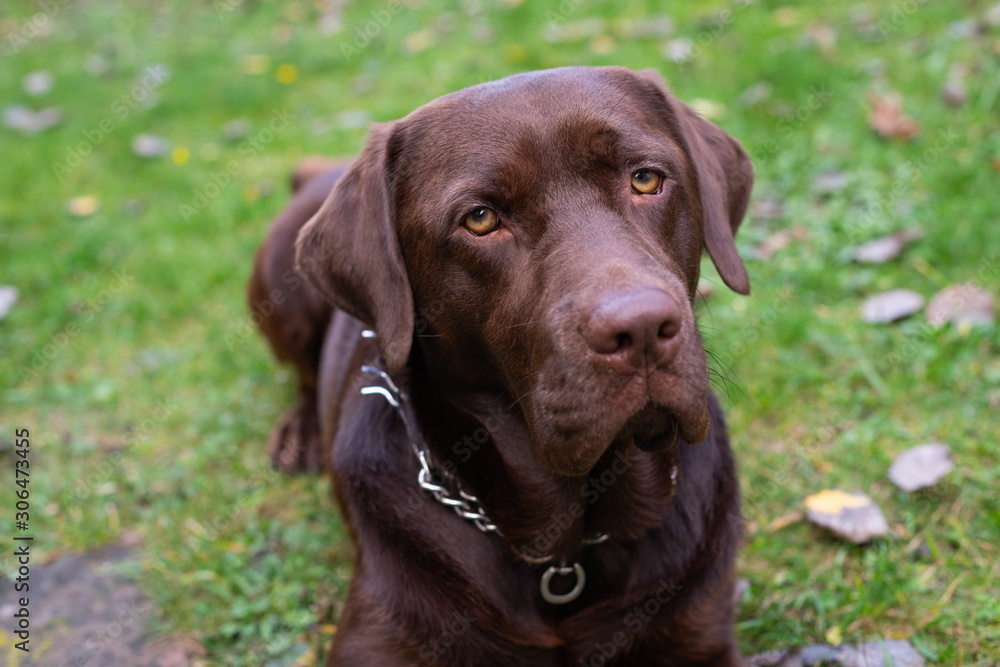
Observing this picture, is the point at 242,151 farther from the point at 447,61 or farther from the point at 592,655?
the point at 592,655

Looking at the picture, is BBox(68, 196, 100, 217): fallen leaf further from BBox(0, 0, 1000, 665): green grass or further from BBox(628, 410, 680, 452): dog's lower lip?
BBox(628, 410, 680, 452): dog's lower lip

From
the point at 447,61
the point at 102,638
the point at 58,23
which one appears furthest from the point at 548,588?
the point at 58,23

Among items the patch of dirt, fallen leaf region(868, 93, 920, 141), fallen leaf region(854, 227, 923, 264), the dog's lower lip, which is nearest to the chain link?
the dog's lower lip

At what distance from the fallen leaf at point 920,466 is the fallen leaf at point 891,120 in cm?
242

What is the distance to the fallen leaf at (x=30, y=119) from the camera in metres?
8.16

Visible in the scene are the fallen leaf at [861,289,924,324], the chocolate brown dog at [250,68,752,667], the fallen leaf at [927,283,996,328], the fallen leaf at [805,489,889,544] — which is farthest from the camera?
the fallen leaf at [861,289,924,324]

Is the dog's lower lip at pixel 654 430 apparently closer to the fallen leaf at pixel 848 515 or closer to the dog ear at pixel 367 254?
the dog ear at pixel 367 254

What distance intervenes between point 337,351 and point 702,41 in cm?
437

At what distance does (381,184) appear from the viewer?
2541 mm

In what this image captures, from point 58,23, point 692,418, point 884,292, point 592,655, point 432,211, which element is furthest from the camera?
point 58,23

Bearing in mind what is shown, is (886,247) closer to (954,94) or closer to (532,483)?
(954,94)

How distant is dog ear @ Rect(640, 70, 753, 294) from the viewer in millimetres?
2611

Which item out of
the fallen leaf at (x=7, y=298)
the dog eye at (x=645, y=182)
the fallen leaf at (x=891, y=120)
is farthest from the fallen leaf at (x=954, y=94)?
the fallen leaf at (x=7, y=298)
